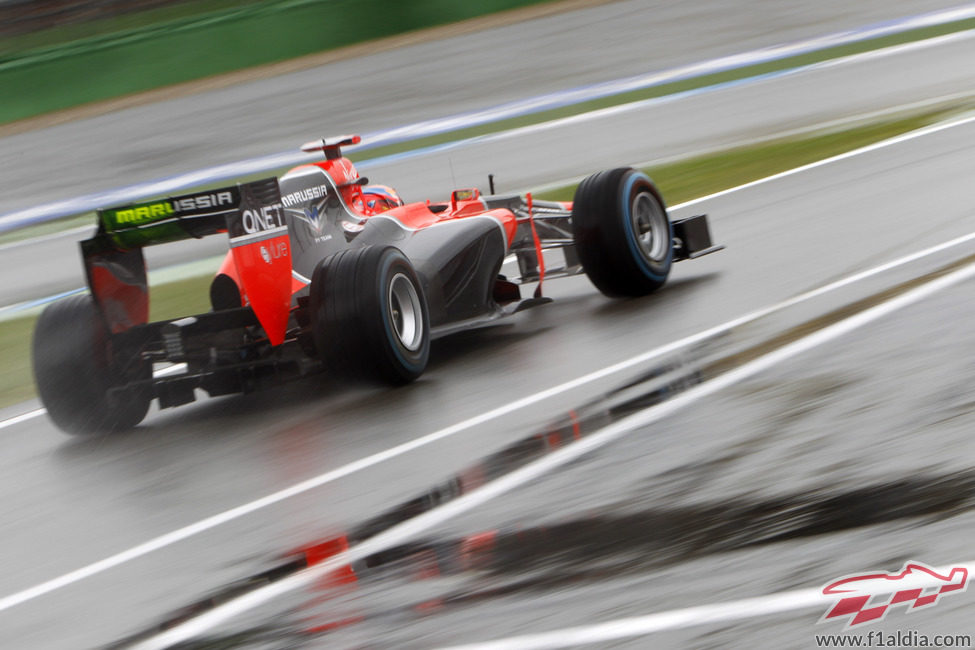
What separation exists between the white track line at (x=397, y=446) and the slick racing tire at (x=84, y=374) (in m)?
0.94

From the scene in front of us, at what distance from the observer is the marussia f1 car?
7434mm

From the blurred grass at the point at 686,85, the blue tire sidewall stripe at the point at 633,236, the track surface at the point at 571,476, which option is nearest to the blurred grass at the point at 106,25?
the blurred grass at the point at 686,85

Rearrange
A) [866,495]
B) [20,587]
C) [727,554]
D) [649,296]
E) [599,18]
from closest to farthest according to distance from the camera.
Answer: [727,554]
[866,495]
[20,587]
[649,296]
[599,18]

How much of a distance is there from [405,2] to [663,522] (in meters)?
24.4

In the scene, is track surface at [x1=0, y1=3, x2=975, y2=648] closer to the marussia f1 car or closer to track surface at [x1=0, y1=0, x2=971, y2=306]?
the marussia f1 car

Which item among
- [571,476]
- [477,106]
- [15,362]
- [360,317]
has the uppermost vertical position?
[477,106]

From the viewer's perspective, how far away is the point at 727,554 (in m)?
4.43

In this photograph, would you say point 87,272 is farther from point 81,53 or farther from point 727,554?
point 81,53

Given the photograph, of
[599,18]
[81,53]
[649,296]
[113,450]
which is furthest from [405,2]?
[113,450]

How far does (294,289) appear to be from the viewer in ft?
26.7

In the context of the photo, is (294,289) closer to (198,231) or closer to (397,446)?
(198,231)

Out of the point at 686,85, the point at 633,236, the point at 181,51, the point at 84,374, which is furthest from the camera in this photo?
the point at 181,51

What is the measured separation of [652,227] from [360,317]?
2.87m

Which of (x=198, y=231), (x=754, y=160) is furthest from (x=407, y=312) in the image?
(x=754, y=160)
